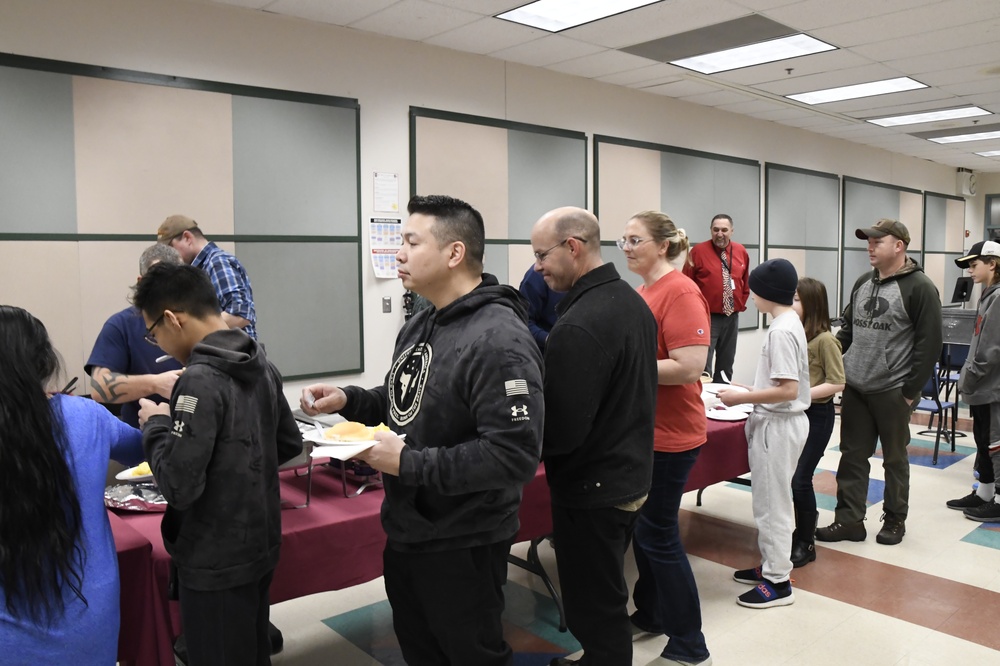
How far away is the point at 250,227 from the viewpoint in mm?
4574

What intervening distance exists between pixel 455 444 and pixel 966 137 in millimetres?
10565

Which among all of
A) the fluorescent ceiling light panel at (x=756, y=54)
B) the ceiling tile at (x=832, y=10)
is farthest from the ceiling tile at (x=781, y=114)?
the ceiling tile at (x=832, y=10)

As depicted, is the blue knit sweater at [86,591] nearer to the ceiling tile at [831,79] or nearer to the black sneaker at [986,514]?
the black sneaker at [986,514]

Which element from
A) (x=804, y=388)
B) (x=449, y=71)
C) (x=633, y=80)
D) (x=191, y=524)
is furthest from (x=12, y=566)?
(x=633, y=80)

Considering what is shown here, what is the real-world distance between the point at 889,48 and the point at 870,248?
2510 millimetres

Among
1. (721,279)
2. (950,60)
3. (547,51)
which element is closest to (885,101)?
(950,60)

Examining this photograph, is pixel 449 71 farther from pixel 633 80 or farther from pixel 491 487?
pixel 491 487

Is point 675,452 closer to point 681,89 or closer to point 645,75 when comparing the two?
point 645,75

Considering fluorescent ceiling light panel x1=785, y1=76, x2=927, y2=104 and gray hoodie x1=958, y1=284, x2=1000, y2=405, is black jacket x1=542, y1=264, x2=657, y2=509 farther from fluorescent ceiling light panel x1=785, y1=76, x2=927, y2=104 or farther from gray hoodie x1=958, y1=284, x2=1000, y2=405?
fluorescent ceiling light panel x1=785, y1=76, x2=927, y2=104

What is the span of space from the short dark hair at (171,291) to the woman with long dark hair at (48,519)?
9.5 inches

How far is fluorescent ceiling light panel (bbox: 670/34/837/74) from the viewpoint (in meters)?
5.44

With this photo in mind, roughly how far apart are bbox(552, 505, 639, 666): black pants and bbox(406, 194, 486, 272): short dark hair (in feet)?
2.81

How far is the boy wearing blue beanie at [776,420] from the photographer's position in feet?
9.89

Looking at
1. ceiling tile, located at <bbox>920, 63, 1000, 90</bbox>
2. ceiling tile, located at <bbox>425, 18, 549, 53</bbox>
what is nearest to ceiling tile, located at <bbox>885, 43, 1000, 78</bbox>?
ceiling tile, located at <bbox>920, 63, 1000, 90</bbox>
